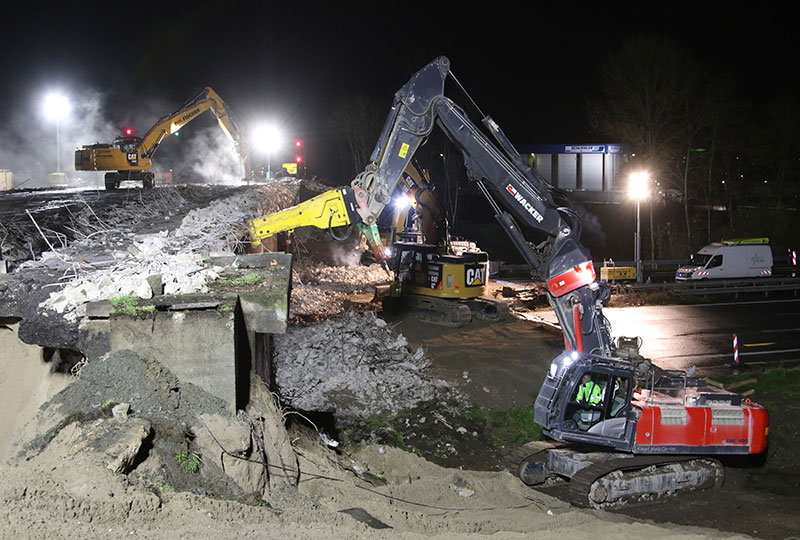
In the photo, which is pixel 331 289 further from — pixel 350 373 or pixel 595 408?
pixel 595 408

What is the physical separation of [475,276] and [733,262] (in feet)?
47.9

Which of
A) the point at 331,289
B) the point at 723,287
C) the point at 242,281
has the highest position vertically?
the point at 242,281

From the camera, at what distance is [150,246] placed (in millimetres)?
10461

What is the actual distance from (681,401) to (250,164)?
23.0m

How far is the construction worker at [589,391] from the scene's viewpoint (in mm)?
8641

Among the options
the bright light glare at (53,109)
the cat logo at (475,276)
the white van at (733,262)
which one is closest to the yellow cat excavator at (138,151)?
the cat logo at (475,276)

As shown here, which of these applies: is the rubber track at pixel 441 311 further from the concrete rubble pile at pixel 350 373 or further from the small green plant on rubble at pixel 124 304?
the small green plant on rubble at pixel 124 304

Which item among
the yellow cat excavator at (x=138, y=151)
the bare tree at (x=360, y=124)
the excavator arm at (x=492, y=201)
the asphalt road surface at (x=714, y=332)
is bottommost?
the asphalt road surface at (x=714, y=332)

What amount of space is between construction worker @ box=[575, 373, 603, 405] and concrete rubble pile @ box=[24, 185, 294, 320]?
5007 mm

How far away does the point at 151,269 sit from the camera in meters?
7.81

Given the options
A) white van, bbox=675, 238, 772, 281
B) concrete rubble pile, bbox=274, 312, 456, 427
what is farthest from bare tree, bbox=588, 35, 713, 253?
concrete rubble pile, bbox=274, 312, 456, 427

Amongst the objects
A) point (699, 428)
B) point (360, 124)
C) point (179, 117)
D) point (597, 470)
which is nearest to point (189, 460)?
point (597, 470)

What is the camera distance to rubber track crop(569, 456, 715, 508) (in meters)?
Result: 8.22

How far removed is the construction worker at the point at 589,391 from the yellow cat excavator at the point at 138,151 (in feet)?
64.7
